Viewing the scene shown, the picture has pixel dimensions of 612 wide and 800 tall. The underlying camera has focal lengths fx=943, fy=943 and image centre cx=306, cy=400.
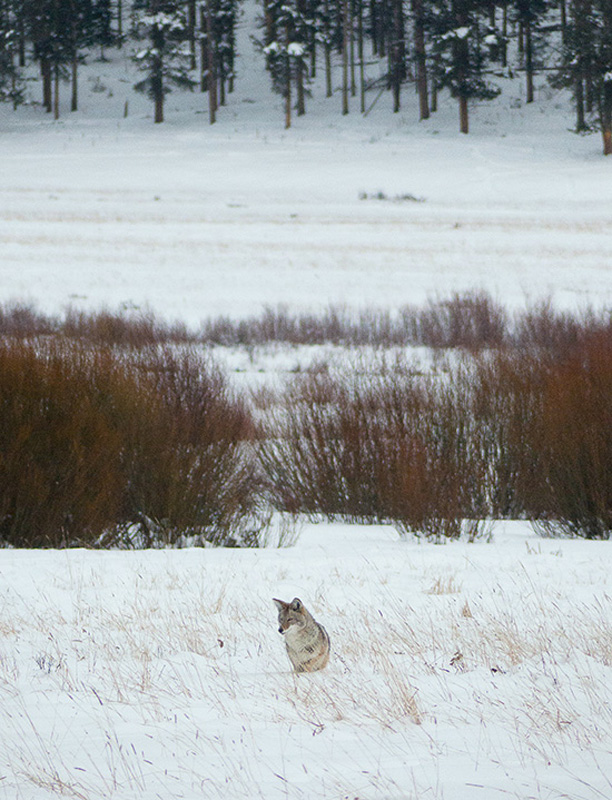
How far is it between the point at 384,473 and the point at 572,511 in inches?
→ 80.9

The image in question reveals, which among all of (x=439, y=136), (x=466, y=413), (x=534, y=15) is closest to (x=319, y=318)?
(x=466, y=413)

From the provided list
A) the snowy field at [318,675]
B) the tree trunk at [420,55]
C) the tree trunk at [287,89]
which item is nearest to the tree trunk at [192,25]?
the tree trunk at [287,89]

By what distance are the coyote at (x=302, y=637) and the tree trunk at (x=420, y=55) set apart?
185 ft

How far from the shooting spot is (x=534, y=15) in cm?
6009

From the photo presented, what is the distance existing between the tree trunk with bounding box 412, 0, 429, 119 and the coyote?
56325mm

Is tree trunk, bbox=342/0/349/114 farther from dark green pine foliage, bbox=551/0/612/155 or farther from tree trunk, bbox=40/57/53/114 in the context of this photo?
tree trunk, bbox=40/57/53/114

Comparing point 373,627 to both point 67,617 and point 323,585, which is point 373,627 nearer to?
point 323,585

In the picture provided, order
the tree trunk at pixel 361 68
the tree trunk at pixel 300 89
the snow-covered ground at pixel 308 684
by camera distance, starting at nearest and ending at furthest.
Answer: the snow-covered ground at pixel 308 684
the tree trunk at pixel 300 89
the tree trunk at pixel 361 68

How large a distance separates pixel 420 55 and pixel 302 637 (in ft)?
186

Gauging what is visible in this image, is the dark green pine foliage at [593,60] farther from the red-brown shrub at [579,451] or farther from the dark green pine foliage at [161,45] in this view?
the red-brown shrub at [579,451]

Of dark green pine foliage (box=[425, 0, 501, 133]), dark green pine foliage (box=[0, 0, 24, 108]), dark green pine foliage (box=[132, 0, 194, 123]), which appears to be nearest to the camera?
dark green pine foliage (box=[425, 0, 501, 133])

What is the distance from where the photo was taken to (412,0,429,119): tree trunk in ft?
188

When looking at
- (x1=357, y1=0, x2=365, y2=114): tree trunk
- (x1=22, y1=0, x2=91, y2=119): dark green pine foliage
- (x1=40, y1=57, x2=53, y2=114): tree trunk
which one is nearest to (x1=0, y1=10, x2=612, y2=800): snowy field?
(x1=357, y1=0, x2=365, y2=114): tree trunk

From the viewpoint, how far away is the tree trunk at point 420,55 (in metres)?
57.2
